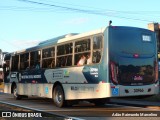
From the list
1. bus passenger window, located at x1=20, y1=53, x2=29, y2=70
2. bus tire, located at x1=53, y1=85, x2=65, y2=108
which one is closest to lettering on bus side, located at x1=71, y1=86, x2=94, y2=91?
bus tire, located at x1=53, y1=85, x2=65, y2=108

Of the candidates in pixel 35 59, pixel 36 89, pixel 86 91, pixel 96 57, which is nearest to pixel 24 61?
pixel 35 59

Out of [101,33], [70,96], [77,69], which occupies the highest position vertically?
[101,33]

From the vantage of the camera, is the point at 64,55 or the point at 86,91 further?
the point at 64,55

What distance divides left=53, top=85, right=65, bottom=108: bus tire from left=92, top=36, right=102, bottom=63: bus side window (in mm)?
2725

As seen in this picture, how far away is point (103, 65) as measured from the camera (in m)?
14.3

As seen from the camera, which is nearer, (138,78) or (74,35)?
(138,78)

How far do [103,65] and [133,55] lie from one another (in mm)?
1304

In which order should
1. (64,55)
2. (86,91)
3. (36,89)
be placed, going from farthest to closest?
(36,89), (64,55), (86,91)

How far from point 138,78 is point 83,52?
239 cm

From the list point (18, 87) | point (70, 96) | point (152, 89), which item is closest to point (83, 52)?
point (70, 96)

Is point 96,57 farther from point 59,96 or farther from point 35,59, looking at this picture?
point 35,59

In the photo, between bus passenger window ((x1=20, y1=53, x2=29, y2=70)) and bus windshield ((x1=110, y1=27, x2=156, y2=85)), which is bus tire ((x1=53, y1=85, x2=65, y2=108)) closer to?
bus windshield ((x1=110, y1=27, x2=156, y2=85))

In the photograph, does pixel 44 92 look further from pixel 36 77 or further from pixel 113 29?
pixel 113 29

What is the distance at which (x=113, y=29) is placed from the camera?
14.5 m
